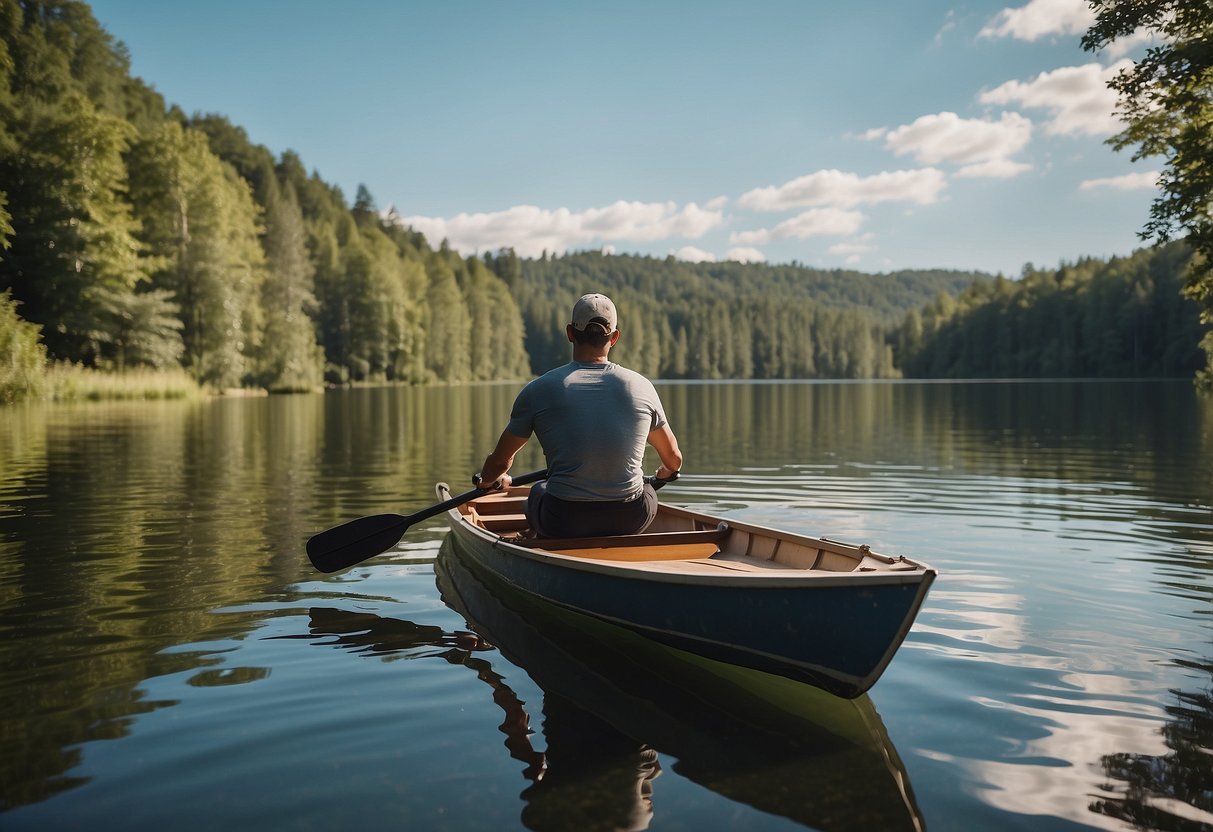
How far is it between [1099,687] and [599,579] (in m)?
3.03

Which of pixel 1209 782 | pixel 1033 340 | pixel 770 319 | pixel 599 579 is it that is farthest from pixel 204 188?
pixel 770 319

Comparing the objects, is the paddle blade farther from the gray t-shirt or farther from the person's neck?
the person's neck

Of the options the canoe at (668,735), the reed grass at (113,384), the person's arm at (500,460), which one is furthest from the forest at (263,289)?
the canoe at (668,735)

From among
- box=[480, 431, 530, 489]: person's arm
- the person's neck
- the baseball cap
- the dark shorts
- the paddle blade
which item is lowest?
the paddle blade

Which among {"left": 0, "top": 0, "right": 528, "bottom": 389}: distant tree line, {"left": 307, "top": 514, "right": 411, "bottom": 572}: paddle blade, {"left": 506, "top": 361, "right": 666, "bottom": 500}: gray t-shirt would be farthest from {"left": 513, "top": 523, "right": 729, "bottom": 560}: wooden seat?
{"left": 0, "top": 0, "right": 528, "bottom": 389}: distant tree line

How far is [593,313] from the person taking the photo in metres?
6.12

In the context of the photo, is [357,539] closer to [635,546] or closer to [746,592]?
[635,546]

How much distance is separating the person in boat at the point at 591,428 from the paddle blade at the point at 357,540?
6.52 feet

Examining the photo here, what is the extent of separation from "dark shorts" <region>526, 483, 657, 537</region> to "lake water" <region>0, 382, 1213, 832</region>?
73cm

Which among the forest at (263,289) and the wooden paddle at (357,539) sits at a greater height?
the forest at (263,289)

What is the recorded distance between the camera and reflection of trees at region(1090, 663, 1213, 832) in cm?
366

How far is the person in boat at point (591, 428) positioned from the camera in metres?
6.11

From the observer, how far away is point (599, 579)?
5766 mm

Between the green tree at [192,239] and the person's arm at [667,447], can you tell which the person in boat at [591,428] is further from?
the green tree at [192,239]
